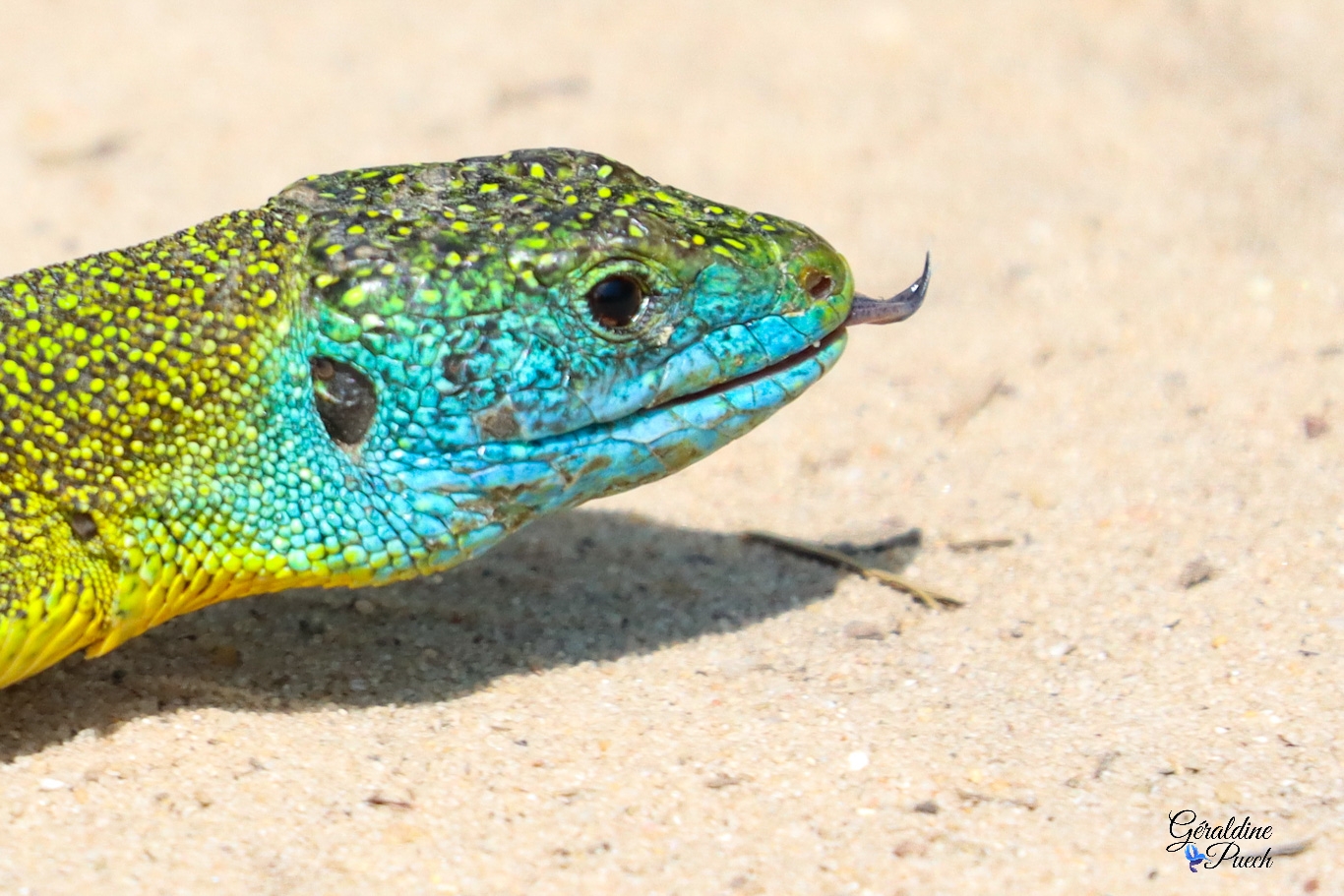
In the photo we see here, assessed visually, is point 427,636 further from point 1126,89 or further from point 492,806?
point 1126,89

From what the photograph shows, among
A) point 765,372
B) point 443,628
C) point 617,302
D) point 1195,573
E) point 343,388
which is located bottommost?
point 1195,573

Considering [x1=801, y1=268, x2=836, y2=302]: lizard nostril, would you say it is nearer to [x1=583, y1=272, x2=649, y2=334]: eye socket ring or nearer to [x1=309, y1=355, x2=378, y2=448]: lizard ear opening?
[x1=583, y1=272, x2=649, y2=334]: eye socket ring

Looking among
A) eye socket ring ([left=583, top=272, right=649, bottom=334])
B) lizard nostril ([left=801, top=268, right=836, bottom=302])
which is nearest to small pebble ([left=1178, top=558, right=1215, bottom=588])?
lizard nostril ([left=801, top=268, right=836, bottom=302])

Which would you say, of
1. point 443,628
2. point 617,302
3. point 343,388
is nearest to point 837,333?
point 617,302

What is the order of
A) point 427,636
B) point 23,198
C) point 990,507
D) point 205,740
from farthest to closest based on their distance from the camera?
point 23,198 → point 990,507 → point 427,636 → point 205,740

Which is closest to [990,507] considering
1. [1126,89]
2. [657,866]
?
[657,866]

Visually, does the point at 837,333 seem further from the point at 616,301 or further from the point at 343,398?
the point at 343,398

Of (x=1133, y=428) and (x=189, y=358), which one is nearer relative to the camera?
(x=189, y=358)
